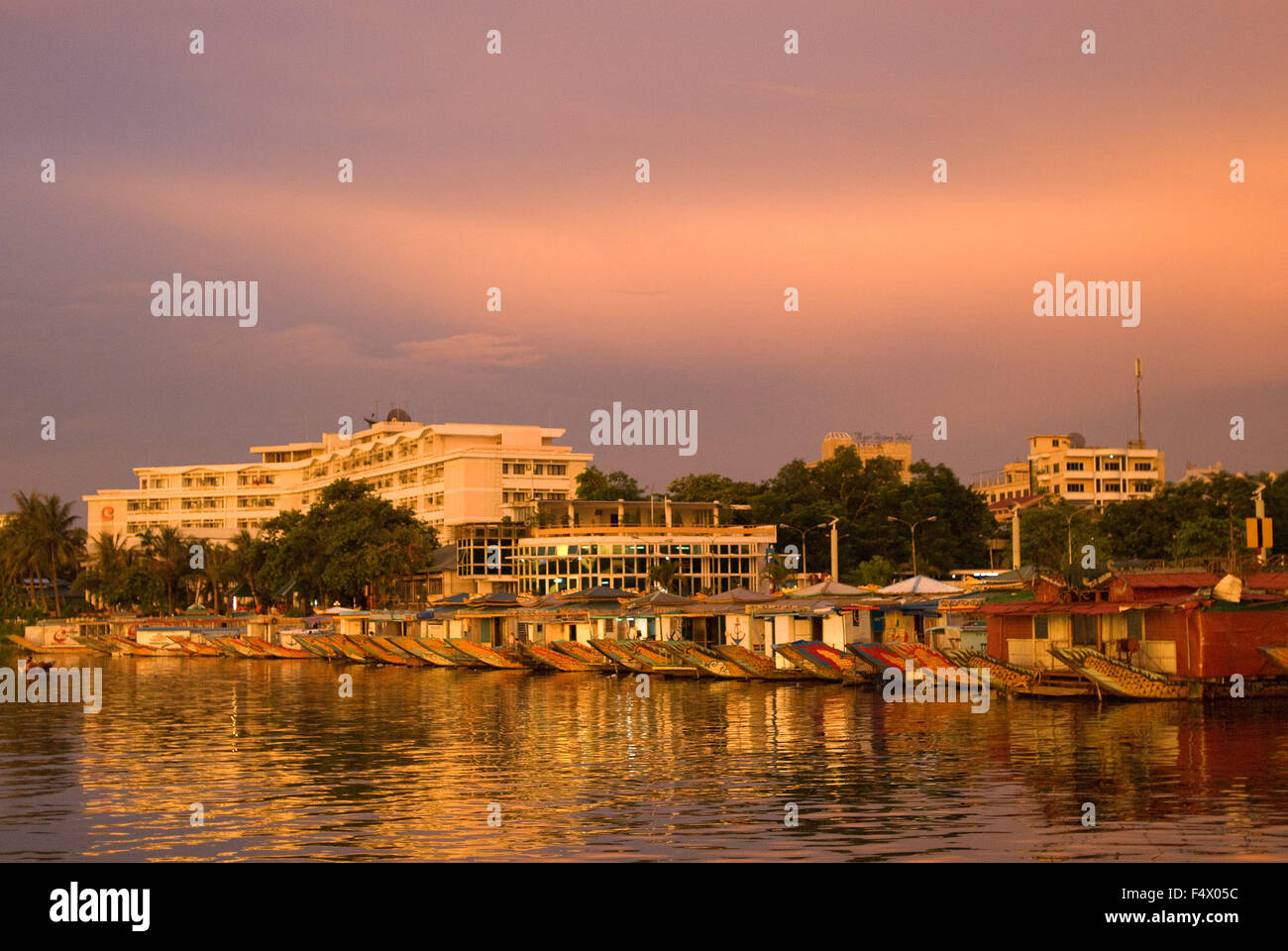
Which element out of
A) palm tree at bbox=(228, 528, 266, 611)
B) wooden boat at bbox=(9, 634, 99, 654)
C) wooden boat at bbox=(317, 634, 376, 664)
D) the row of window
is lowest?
wooden boat at bbox=(9, 634, 99, 654)

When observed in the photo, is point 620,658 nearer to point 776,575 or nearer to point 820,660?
point 820,660

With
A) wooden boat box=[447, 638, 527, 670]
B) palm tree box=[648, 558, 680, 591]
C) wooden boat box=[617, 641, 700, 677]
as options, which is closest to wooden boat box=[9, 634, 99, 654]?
palm tree box=[648, 558, 680, 591]

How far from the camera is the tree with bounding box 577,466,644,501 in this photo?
5851 inches

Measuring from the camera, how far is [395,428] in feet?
607

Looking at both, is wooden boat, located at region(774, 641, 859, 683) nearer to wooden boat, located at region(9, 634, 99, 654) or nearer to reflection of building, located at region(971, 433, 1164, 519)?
wooden boat, located at region(9, 634, 99, 654)

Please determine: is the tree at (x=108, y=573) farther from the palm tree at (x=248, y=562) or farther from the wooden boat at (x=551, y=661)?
the wooden boat at (x=551, y=661)

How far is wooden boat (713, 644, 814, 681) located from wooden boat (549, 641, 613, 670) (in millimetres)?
10745

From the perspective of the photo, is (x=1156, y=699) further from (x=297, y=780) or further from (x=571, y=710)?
(x=297, y=780)

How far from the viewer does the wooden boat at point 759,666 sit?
6700cm

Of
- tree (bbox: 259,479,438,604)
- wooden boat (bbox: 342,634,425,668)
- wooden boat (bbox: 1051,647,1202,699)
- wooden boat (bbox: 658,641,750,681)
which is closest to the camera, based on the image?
wooden boat (bbox: 1051,647,1202,699)

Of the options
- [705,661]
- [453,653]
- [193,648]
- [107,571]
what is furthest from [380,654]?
[107,571]

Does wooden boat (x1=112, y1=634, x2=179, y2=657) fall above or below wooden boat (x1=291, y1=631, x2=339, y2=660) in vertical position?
below

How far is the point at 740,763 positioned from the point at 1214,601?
20.9m
